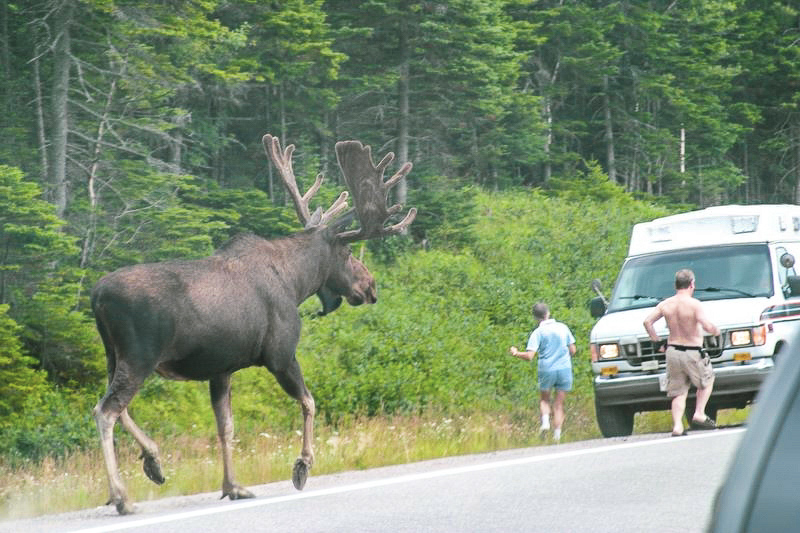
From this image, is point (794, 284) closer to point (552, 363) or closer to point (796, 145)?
point (552, 363)

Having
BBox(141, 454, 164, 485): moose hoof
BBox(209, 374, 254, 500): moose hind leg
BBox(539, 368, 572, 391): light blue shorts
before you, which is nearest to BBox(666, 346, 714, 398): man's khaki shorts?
BBox(539, 368, 572, 391): light blue shorts

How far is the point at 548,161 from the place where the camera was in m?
46.4

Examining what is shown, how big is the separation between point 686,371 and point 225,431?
5.22m

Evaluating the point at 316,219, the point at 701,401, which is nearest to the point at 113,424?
the point at 316,219

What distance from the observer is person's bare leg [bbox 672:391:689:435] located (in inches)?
508

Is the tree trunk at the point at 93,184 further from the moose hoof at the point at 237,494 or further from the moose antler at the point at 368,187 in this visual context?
the moose hoof at the point at 237,494

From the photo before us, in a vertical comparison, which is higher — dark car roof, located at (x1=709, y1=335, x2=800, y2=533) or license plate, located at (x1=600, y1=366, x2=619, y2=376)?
dark car roof, located at (x1=709, y1=335, x2=800, y2=533)

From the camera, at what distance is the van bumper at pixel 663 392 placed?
1337 centimetres

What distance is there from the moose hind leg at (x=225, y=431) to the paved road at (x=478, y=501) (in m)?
0.21

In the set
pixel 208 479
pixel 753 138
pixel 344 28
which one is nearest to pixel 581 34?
pixel 753 138

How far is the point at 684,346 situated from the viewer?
1295 centimetres

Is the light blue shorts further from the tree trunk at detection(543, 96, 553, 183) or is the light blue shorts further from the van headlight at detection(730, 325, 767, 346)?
the tree trunk at detection(543, 96, 553, 183)

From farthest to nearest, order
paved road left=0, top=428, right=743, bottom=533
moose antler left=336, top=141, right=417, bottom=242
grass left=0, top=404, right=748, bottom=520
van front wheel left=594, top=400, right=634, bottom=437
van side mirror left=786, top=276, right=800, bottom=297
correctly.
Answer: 1. van front wheel left=594, top=400, right=634, bottom=437
2. van side mirror left=786, top=276, right=800, bottom=297
3. moose antler left=336, top=141, right=417, bottom=242
4. grass left=0, top=404, right=748, bottom=520
5. paved road left=0, top=428, right=743, bottom=533

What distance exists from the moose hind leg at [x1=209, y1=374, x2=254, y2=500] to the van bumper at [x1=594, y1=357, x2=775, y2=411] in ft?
16.9
